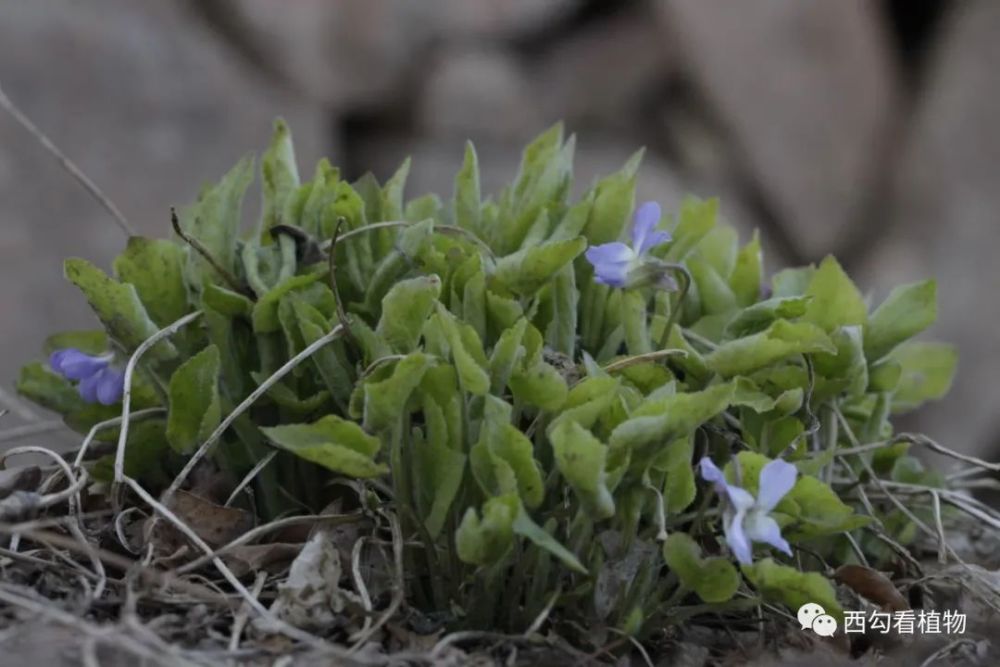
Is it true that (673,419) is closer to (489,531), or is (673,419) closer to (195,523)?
(489,531)

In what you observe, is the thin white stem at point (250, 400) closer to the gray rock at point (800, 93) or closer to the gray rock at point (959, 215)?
the gray rock at point (800, 93)

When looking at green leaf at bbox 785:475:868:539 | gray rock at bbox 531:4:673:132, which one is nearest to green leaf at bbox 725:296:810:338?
green leaf at bbox 785:475:868:539

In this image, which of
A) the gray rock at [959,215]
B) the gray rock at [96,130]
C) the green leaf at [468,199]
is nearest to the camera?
the green leaf at [468,199]

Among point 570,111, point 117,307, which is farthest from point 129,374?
point 570,111

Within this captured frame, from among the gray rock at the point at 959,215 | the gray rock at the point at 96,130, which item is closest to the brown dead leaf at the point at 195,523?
the gray rock at the point at 96,130

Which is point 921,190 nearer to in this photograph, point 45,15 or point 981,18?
point 981,18

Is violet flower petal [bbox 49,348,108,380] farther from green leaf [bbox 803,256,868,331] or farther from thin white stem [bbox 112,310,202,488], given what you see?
green leaf [bbox 803,256,868,331]
